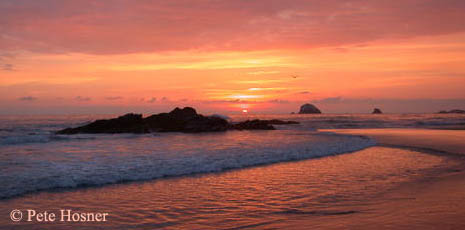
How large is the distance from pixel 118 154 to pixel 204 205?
10166 millimetres

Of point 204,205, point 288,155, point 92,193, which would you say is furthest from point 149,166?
point 288,155

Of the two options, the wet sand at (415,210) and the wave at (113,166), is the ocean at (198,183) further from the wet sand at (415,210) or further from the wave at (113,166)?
the wet sand at (415,210)

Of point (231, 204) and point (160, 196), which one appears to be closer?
point (231, 204)

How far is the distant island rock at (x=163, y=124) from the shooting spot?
36.8m

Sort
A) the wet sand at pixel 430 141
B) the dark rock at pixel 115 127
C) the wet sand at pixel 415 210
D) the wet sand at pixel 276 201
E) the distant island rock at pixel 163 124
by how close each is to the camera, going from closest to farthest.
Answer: the wet sand at pixel 415 210
the wet sand at pixel 276 201
the wet sand at pixel 430 141
the dark rock at pixel 115 127
the distant island rock at pixel 163 124

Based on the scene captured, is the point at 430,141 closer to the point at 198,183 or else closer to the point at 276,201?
the point at 198,183

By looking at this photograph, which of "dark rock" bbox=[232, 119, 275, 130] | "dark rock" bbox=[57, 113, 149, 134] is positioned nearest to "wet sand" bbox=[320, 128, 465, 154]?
"dark rock" bbox=[232, 119, 275, 130]

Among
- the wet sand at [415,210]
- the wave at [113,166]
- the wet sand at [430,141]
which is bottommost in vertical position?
the wet sand at [415,210]

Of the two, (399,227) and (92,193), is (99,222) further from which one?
(399,227)

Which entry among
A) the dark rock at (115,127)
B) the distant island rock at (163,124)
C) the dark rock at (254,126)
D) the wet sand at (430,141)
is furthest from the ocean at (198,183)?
the dark rock at (254,126)

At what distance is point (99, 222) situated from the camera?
7.02m

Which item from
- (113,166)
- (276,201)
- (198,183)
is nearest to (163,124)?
(113,166)

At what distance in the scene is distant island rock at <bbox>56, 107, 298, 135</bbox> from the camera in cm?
3684

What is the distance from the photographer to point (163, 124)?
41594 millimetres
